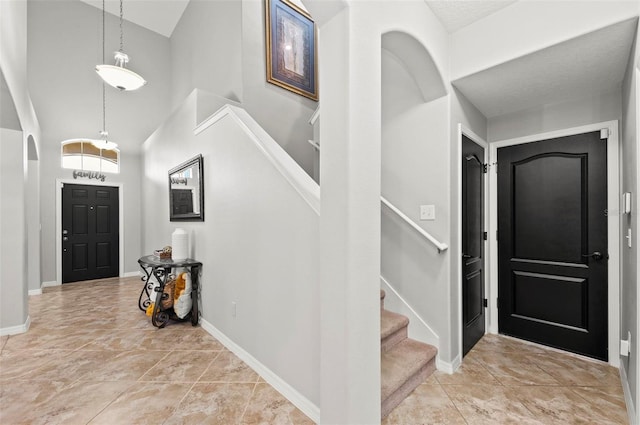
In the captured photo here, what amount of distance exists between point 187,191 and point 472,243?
128 inches

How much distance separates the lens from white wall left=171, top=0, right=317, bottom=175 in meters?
3.26

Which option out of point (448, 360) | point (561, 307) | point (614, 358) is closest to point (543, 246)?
point (561, 307)

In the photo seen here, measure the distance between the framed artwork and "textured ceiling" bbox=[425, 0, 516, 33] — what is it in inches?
78.1

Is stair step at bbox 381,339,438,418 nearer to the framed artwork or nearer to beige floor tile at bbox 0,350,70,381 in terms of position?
beige floor tile at bbox 0,350,70,381

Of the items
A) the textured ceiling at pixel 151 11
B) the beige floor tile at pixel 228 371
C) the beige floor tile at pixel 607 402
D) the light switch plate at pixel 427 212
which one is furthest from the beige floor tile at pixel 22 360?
the textured ceiling at pixel 151 11

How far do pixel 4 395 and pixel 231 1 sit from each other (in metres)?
4.25

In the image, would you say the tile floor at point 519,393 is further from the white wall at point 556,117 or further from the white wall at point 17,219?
the white wall at point 17,219

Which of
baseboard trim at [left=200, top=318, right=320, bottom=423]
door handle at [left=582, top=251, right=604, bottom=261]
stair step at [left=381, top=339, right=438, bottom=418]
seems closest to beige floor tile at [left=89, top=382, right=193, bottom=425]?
baseboard trim at [left=200, top=318, right=320, bottom=423]

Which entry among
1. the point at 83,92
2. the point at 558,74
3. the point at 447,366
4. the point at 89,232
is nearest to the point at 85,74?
the point at 83,92

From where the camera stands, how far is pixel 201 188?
123 inches

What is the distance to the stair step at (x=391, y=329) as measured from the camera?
222cm

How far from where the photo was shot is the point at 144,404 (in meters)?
1.88

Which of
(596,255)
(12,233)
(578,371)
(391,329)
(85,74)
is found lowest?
(578,371)

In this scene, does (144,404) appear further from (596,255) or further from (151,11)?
(151,11)
